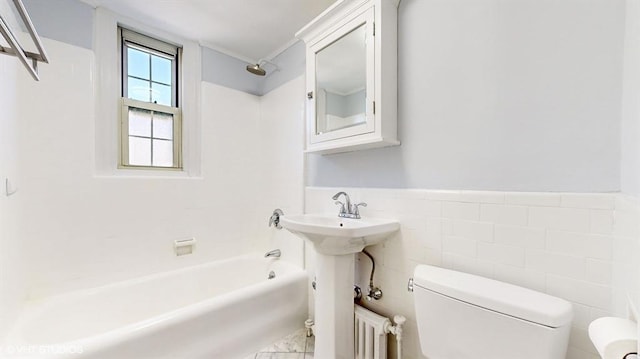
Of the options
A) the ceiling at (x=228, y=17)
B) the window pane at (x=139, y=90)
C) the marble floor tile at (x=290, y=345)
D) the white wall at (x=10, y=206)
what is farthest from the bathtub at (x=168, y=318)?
the ceiling at (x=228, y=17)

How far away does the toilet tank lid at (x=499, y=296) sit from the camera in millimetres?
726

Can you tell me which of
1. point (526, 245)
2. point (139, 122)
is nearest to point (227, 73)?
point (139, 122)

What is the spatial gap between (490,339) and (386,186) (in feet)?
2.56

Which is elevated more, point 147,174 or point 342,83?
point 342,83

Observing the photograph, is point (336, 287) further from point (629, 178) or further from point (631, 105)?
point (631, 105)

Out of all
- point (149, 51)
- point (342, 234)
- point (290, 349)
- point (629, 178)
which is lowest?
point (290, 349)

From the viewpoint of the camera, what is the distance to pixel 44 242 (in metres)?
1.50

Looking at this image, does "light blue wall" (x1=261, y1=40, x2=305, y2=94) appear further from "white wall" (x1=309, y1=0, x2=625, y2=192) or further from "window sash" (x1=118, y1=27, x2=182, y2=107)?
"white wall" (x1=309, y1=0, x2=625, y2=192)

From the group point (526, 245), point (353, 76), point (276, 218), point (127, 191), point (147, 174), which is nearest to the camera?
point (526, 245)

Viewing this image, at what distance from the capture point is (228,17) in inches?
71.3

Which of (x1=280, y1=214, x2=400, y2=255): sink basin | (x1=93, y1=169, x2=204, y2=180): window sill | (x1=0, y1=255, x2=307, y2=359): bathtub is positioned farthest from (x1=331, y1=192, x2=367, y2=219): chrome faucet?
(x1=93, y1=169, x2=204, y2=180): window sill

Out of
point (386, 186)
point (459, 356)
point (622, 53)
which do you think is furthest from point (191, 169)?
point (622, 53)

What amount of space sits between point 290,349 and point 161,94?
2.14m

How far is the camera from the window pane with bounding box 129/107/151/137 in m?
1.89
